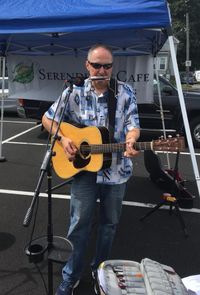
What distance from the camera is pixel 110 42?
18.2 ft

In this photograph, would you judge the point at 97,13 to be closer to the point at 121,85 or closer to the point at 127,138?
the point at 121,85

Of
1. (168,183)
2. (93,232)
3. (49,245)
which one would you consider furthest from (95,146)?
(168,183)

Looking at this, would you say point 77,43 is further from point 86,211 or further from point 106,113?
point 86,211

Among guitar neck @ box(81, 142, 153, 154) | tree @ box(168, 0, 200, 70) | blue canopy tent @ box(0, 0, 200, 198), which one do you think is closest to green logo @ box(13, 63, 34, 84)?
blue canopy tent @ box(0, 0, 200, 198)

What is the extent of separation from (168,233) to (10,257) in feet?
5.57

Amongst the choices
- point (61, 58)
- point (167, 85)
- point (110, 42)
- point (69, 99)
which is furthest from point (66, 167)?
point (167, 85)

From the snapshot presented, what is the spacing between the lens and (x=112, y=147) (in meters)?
2.70

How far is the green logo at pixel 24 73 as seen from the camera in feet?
20.9

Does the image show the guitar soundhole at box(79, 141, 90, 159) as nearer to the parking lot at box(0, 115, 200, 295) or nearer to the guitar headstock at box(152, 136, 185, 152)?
the guitar headstock at box(152, 136, 185, 152)

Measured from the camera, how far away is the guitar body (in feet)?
9.00

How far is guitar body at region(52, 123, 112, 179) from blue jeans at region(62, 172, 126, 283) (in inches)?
2.8

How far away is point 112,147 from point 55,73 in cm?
385

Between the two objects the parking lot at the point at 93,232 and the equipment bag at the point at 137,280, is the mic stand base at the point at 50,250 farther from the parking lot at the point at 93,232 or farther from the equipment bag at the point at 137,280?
the parking lot at the point at 93,232

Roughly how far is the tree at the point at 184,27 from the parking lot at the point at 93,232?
46285 mm
